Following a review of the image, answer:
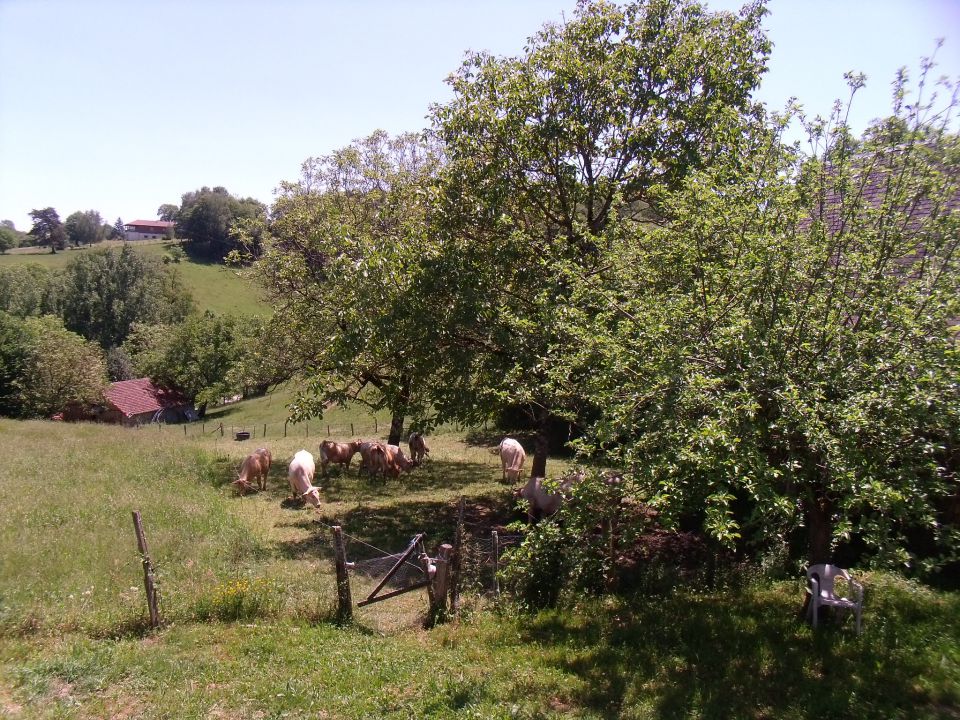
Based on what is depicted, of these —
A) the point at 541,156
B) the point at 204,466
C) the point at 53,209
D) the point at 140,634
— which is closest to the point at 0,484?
the point at 204,466

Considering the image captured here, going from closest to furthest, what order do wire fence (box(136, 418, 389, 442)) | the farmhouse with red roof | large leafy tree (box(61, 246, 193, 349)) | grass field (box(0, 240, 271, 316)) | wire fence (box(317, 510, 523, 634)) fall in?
wire fence (box(317, 510, 523, 634)) → wire fence (box(136, 418, 389, 442)) → the farmhouse with red roof → large leafy tree (box(61, 246, 193, 349)) → grass field (box(0, 240, 271, 316))

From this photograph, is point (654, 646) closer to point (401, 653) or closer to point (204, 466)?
point (401, 653)

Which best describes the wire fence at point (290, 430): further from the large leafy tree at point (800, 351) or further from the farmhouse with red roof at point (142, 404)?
the large leafy tree at point (800, 351)

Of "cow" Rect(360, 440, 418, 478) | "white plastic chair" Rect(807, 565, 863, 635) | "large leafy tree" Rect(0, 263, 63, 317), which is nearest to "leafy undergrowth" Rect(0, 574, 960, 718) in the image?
"white plastic chair" Rect(807, 565, 863, 635)

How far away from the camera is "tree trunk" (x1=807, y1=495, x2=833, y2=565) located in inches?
359

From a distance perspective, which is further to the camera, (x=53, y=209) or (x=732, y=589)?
(x=53, y=209)

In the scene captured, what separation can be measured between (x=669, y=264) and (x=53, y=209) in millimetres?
140642

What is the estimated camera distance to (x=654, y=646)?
8.70 metres

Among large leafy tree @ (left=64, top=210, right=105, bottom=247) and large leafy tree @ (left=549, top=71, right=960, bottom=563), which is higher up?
large leafy tree @ (left=64, top=210, right=105, bottom=247)

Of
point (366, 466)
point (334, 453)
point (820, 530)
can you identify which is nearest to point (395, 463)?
point (366, 466)

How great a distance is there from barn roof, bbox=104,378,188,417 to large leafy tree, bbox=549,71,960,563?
189 ft

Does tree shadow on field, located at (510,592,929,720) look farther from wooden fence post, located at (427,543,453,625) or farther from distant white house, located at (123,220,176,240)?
distant white house, located at (123,220,176,240)

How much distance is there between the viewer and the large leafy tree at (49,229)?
121250mm

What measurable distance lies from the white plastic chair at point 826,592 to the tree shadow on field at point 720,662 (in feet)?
0.91
